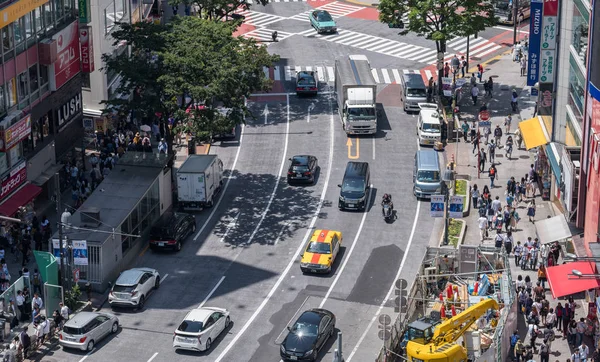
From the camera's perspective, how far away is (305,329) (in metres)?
66.2

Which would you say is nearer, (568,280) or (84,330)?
(84,330)

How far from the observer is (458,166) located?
9119cm

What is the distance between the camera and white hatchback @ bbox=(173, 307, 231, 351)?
6612 cm

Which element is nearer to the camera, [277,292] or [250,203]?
[277,292]

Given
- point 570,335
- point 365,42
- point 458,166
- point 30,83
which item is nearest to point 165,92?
point 30,83

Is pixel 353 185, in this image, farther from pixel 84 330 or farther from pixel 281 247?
pixel 84 330

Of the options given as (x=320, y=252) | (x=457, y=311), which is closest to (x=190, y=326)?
(x=320, y=252)

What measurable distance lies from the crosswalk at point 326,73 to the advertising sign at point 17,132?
3590cm

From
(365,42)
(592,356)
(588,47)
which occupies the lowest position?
(592,356)

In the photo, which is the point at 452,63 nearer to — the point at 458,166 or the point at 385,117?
the point at 385,117

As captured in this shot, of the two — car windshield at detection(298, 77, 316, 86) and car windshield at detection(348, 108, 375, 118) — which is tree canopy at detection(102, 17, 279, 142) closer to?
car windshield at detection(348, 108, 375, 118)

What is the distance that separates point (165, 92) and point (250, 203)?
10095 mm

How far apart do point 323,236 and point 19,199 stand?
19.9m

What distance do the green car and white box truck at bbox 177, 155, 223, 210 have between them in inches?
1621
